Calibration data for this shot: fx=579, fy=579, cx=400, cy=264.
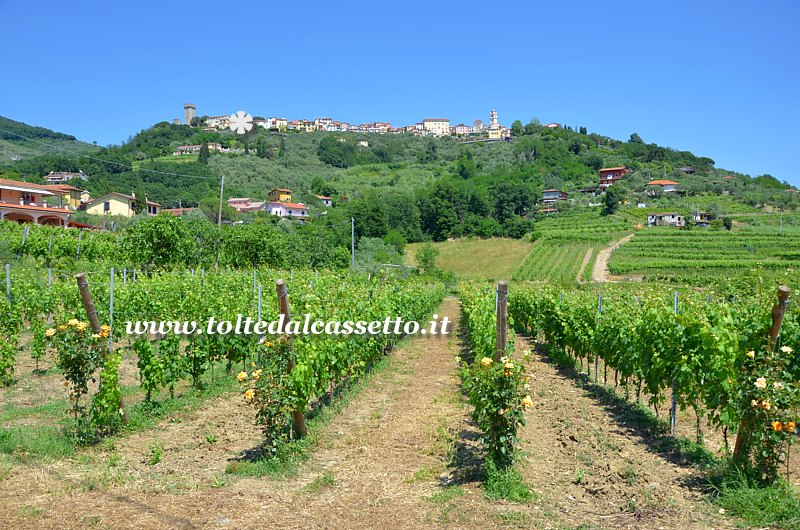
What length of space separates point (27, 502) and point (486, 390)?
4.09 metres

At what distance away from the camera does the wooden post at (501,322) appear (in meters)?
5.88

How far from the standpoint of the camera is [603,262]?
4938cm

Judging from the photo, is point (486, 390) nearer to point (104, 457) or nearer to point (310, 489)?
point (310, 489)

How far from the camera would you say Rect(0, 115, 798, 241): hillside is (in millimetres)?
69000

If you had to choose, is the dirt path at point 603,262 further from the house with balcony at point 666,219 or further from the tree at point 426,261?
the tree at point 426,261

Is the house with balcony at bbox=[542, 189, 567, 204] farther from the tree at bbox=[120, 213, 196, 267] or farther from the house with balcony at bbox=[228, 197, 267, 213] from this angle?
the tree at bbox=[120, 213, 196, 267]

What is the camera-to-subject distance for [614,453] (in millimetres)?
6254

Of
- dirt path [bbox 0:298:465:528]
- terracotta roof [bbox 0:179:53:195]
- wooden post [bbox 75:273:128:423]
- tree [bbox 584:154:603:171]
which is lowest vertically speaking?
dirt path [bbox 0:298:465:528]

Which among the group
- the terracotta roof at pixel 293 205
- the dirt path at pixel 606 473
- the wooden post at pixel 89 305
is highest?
the terracotta roof at pixel 293 205

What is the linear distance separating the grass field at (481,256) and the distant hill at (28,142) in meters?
50.2

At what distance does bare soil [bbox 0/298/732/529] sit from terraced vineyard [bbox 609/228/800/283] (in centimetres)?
3412

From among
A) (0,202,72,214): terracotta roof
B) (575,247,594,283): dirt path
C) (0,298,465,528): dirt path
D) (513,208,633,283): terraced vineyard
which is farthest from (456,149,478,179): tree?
(0,298,465,528): dirt path

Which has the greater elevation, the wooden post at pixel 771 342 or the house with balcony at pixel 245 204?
the house with balcony at pixel 245 204

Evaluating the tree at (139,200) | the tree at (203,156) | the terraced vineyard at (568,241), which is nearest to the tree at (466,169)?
the terraced vineyard at (568,241)
